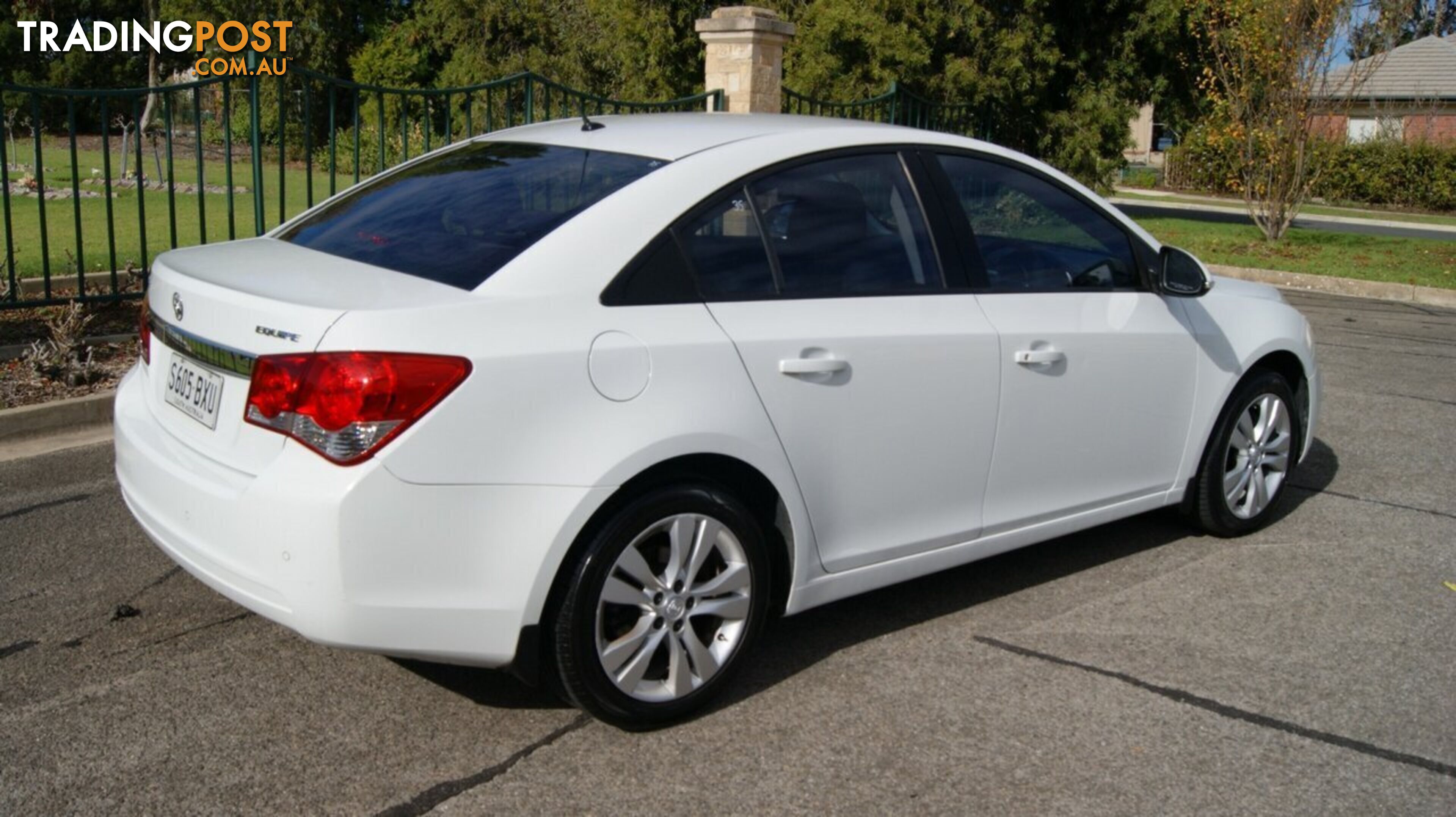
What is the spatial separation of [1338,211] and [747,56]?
27.2 meters

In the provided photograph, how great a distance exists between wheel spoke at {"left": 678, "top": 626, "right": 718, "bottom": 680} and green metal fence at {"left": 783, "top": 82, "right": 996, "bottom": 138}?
895cm

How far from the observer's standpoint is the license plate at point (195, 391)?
349cm

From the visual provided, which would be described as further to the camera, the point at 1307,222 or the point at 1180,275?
the point at 1307,222

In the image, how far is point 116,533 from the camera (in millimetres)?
5113

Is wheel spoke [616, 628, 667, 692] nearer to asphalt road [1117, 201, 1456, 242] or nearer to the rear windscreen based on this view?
the rear windscreen

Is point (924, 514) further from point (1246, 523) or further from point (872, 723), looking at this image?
point (1246, 523)

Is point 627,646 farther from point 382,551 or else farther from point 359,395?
point 359,395

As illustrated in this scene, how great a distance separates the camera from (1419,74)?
48.5m

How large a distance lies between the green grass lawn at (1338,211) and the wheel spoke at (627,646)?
29411mm

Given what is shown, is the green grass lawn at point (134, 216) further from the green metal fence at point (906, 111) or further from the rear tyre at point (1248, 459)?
the rear tyre at point (1248, 459)

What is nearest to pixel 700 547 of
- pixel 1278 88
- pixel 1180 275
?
pixel 1180 275

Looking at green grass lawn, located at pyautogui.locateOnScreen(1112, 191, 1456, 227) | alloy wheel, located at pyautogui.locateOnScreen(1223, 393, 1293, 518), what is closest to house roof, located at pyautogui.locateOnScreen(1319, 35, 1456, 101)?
green grass lawn, located at pyautogui.locateOnScreen(1112, 191, 1456, 227)

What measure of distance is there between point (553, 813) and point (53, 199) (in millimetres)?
19549

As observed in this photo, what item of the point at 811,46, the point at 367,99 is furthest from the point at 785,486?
the point at 367,99
